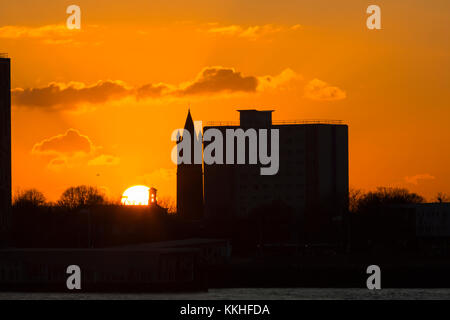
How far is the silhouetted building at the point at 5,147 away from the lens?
6230 inches

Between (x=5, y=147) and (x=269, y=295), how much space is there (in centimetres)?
4187

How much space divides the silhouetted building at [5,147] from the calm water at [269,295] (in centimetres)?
2332

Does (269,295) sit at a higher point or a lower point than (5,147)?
lower

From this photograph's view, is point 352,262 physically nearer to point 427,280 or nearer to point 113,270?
point 427,280

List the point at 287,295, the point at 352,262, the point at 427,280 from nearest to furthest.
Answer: the point at 287,295
the point at 427,280
the point at 352,262

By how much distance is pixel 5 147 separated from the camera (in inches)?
6319

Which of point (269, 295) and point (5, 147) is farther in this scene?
point (5, 147)

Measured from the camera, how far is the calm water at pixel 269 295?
5069 inches

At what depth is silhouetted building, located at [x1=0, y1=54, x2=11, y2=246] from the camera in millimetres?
158250

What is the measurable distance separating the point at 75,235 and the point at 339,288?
124 ft

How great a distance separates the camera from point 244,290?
152625 millimetres

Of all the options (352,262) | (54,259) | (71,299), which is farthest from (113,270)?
(352,262)

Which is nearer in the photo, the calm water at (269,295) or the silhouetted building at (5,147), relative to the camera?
the calm water at (269,295)

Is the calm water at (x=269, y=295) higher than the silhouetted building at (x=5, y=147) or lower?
lower
